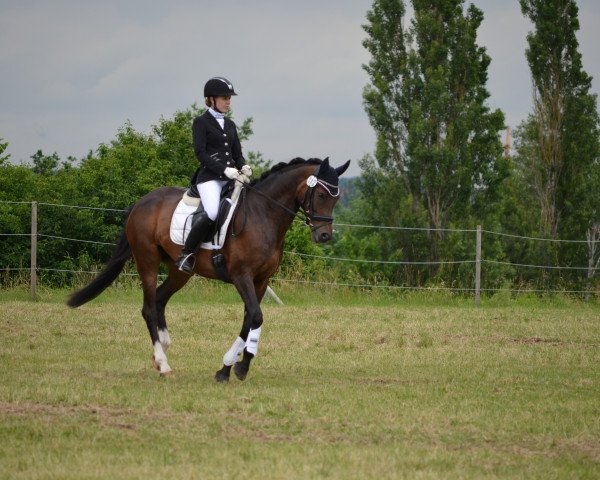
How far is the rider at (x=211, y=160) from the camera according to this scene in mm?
10102

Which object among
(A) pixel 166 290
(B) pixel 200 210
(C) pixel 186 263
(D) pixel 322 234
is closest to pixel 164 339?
(A) pixel 166 290

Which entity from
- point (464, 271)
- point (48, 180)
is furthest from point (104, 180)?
point (464, 271)

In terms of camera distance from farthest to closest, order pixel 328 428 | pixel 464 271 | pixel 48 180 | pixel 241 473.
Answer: pixel 48 180
pixel 464 271
pixel 328 428
pixel 241 473

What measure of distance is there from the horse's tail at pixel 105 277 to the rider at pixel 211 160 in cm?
138

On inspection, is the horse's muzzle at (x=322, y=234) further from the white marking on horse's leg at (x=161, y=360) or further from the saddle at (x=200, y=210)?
the white marking on horse's leg at (x=161, y=360)

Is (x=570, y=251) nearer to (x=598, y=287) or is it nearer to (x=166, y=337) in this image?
(x=598, y=287)

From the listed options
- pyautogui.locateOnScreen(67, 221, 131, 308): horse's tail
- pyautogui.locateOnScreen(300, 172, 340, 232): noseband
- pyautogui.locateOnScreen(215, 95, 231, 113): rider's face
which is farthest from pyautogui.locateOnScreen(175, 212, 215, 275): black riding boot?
pyautogui.locateOnScreen(67, 221, 131, 308): horse's tail

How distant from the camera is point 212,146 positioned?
34.2 ft

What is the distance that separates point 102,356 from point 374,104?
15819 mm

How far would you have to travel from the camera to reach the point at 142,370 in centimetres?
1079

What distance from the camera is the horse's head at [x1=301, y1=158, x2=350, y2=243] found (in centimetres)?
988

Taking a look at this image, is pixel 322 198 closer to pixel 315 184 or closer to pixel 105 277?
pixel 315 184

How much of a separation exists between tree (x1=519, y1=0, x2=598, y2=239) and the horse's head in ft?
60.2

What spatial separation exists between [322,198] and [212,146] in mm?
1389
